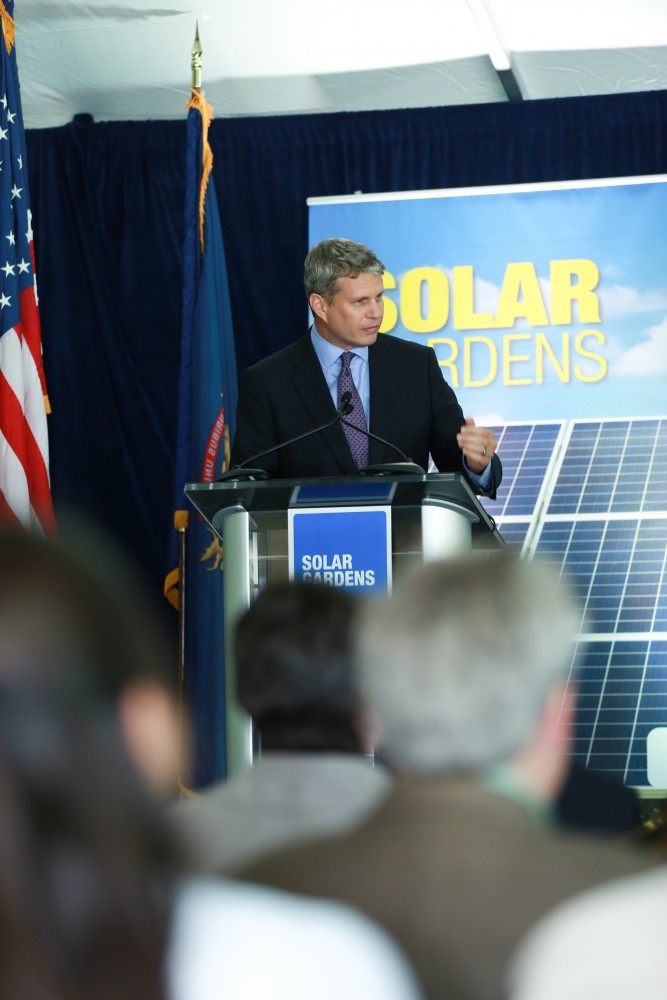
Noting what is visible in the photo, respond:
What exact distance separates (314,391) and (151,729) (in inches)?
128

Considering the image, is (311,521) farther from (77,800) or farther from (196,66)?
(196,66)

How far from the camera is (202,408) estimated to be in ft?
18.7

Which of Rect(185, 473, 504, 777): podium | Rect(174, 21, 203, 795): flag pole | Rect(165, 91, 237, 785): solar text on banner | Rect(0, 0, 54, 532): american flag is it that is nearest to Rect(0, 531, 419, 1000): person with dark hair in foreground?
Rect(185, 473, 504, 777): podium

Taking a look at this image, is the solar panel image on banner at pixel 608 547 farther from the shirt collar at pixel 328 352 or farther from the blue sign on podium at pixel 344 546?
the blue sign on podium at pixel 344 546

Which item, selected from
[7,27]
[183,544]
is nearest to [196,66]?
[7,27]

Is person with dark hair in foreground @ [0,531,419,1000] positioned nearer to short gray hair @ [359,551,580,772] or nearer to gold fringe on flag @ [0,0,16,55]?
short gray hair @ [359,551,580,772]

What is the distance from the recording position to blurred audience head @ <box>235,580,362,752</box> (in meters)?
1.48

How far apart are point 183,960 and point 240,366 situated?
6.08m

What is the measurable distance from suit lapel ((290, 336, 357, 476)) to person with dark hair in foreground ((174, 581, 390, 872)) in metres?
2.27

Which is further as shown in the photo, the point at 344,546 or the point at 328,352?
the point at 328,352

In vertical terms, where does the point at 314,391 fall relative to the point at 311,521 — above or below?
above

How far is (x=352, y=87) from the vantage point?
22.1 feet

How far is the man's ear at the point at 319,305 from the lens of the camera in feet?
13.6

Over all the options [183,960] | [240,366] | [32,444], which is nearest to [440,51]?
[240,366]
